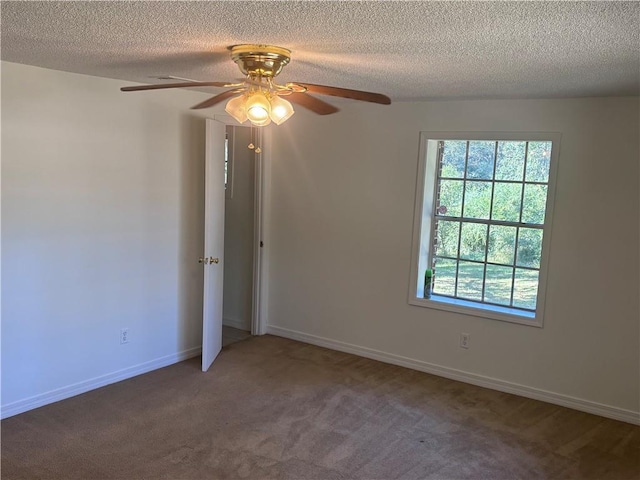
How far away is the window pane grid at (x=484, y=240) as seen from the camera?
3912 mm

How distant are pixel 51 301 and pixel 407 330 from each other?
2614 millimetres

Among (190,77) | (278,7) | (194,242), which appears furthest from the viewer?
(194,242)

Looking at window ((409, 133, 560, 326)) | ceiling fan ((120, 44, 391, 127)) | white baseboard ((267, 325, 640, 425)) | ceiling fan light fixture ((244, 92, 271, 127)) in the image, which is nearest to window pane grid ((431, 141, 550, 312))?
window ((409, 133, 560, 326))

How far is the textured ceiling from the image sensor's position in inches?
68.3

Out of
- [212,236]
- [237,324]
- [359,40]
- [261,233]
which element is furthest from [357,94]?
[237,324]

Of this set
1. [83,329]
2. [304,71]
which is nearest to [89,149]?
[83,329]

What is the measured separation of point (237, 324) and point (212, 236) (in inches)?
58.1

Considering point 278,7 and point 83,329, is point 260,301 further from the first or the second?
point 278,7

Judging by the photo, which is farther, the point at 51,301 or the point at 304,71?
the point at 51,301

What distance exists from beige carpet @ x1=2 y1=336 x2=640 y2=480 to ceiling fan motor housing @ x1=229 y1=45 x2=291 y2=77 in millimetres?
2002

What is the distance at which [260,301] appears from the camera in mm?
4996

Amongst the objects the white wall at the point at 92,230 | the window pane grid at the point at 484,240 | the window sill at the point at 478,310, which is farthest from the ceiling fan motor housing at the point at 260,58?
the window sill at the point at 478,310

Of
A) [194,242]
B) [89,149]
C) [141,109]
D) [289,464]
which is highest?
[141,109]

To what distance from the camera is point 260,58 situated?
2.32m
